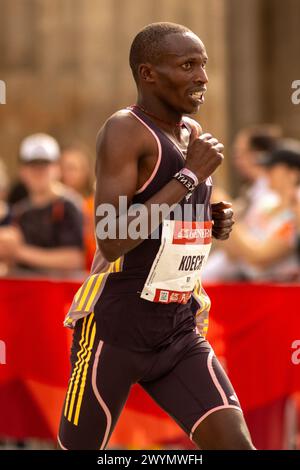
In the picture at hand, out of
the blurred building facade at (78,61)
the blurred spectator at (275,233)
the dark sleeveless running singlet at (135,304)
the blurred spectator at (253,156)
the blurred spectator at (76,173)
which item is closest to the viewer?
the dark sleeveless running singlet at (135,304)

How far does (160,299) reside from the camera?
16.7 feet

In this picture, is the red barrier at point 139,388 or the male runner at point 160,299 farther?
the red barrier at point 139,388

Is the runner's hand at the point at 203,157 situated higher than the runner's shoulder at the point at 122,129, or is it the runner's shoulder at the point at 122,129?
the runner's shoulder at the point at 122,129

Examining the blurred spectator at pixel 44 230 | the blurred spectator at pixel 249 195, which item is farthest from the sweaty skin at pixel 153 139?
the blurred spectator at pixel 44 230

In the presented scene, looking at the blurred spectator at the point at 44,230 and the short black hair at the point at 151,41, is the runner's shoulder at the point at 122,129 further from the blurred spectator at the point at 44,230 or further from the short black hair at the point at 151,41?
the blurred spectator at the point at 44,230

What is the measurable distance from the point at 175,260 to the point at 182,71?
2.55 feet

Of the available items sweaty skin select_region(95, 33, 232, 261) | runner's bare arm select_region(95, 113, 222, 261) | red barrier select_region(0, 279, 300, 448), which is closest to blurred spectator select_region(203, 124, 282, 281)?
red barrier select_region(0, 279, 300, 448)

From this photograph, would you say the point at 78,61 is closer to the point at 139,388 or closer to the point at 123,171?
the point at 139,388

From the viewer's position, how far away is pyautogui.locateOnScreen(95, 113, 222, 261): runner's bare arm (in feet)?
15.9

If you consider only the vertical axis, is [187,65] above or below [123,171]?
above

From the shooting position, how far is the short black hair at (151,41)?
502 cm

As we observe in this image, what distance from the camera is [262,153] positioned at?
34.2ft

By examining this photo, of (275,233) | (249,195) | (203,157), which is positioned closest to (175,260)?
(203,157)

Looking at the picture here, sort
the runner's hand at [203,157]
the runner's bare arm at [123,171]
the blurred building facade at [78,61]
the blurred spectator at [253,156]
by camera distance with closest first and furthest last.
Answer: the runner's bare arm at [123,171]
the runner's hand at [203,157]
the blurred spectator at [253,156]
the blurred building facade at [78,61]
